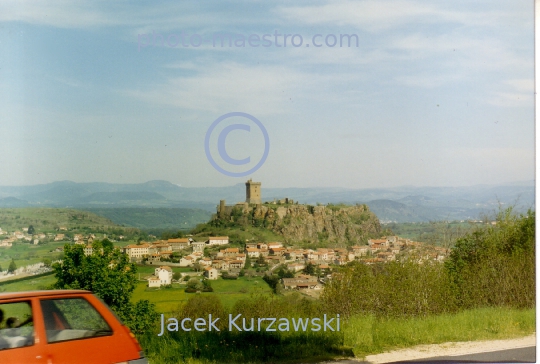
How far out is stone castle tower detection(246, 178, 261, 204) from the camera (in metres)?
7.32

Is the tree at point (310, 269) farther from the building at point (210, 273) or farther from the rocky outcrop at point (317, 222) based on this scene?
the building at point (210, 273)

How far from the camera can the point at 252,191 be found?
7.39 metres

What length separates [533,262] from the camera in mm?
8273

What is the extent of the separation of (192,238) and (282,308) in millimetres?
1462

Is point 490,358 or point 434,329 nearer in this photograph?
point 490,358

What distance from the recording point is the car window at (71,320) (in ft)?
13.4

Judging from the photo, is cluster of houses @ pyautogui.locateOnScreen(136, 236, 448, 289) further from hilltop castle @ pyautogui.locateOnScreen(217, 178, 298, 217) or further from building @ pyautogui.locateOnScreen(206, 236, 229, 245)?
hilltop castle @ pyautogui.locateOnScreen(217, 178, 298, 217)

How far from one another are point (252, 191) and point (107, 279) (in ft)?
6.89

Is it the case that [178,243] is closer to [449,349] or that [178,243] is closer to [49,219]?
[49,219]

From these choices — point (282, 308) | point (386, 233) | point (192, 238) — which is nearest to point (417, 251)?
point (386, 233)

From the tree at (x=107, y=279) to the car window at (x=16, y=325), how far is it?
2781 mm

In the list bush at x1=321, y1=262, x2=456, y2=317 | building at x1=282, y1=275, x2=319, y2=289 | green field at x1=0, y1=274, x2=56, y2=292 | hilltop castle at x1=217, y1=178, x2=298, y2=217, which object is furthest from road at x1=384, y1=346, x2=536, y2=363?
green field at x1=0, y1=274, x2=56, y2=292

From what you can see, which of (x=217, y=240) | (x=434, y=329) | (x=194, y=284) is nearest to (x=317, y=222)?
(x=217, y=240)

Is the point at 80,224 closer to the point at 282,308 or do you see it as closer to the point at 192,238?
the point at 192,238
